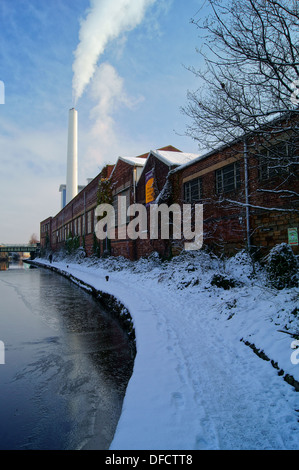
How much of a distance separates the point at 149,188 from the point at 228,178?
5.63 metres

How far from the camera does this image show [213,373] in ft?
12.0

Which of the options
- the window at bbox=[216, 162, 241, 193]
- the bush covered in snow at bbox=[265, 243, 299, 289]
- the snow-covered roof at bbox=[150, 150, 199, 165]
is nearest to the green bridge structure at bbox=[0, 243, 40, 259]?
the snow-covered roof at bbox=[150, 150, 199, 165]

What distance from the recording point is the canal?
283 cm

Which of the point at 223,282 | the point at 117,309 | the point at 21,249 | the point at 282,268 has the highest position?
the point at 21,249

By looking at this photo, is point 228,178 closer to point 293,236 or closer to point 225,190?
point 225,190

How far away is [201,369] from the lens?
12.3 ft

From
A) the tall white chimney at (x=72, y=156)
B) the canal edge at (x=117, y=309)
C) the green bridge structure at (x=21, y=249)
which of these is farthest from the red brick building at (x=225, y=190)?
the green bridge structure at (x=21, y=249)

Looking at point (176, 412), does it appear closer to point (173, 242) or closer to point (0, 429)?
point (0, 429)

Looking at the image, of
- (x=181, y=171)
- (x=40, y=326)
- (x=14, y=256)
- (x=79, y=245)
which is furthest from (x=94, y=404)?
(x=14, y=256)

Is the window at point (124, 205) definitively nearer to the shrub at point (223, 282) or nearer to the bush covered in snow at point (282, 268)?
the shrub at point (223, 282)

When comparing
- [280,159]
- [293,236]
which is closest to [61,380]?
[280,159]

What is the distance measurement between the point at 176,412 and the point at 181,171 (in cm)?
1111

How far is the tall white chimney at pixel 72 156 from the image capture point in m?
44.8

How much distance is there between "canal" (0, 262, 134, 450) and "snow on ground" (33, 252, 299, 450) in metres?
0.45
